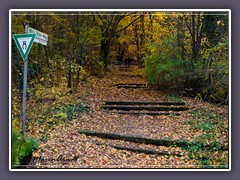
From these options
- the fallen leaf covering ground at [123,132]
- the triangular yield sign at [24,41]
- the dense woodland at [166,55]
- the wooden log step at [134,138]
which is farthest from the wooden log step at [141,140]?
the triangular yield sign at [24,41]

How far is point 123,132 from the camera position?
739 centimetres

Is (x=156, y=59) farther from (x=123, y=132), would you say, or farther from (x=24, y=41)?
(x=24, y=41)

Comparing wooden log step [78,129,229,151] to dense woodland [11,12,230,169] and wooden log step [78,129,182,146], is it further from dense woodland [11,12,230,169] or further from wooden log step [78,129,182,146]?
dense woodland [11,12,230,169]

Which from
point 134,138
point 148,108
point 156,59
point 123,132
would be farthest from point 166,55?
point 134,138

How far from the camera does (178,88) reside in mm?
11742

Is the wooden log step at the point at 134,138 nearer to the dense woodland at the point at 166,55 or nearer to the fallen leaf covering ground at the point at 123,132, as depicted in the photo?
the fallen leaf covering ground at the point at 123,132

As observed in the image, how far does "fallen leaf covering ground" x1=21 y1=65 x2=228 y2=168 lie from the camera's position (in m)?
5.32

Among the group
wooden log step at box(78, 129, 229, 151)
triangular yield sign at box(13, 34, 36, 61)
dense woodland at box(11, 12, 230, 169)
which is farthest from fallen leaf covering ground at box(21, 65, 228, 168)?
triangular yield sign at box(13, 34, 36, 61)

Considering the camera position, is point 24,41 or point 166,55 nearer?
point 24,41

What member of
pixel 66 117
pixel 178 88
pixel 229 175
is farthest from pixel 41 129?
pixel 178 88

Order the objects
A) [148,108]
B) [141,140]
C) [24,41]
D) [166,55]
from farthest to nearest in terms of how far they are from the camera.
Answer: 1. [166,55]
2. [148,108]
3. [141,140]
4. [24,41]

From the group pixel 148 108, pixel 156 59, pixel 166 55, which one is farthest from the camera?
pixel 156 59

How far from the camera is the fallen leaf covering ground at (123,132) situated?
532 centimetres

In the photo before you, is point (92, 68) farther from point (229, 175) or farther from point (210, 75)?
point (229, 175)
